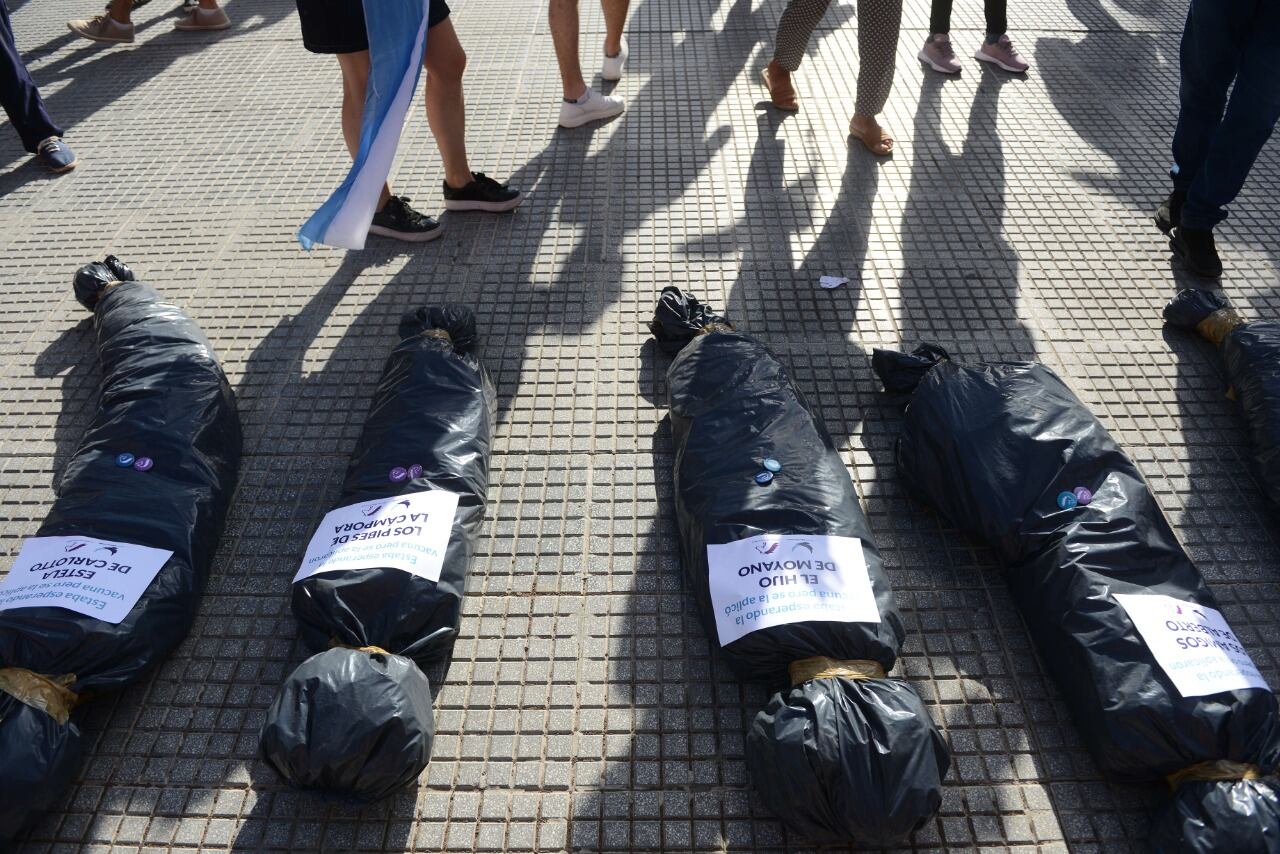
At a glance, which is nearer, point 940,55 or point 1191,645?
point 1191,645

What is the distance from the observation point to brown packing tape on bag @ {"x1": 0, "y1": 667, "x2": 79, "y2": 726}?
1916mm

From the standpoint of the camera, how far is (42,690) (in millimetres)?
1946

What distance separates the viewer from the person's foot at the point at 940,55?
5.05m

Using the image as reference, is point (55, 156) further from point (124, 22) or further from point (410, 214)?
point (410, 214)

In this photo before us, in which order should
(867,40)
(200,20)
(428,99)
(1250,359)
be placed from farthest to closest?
1. (200,20)
2. (867,40)
3. (428,99)
4. (1250,359)

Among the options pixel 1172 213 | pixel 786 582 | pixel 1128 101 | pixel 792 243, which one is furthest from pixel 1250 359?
pixel 1128 101

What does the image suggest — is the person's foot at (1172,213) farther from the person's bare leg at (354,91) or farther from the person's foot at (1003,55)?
the person's bare leg at (354,91)

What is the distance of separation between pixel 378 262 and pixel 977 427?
259 centimetres

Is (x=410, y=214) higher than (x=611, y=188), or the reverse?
(x=410, y=214)

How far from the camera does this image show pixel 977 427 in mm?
2439

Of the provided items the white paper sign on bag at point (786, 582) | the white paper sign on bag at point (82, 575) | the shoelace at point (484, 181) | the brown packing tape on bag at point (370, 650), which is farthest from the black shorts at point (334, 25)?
the white paper sign on bag at point (786, 582)

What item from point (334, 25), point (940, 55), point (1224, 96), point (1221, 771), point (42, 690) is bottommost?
point (1221, 771)

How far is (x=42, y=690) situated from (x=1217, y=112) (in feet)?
15.1

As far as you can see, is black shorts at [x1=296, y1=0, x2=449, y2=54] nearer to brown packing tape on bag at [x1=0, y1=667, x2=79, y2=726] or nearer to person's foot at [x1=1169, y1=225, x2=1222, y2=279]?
brown packing tape on bag at [x1=0, y1=667, x2=79, y2=726]
